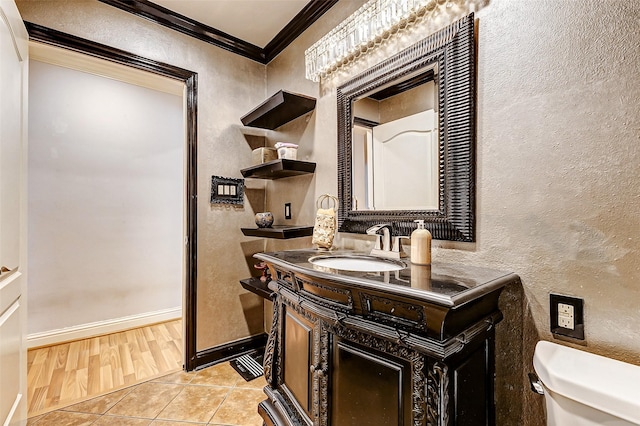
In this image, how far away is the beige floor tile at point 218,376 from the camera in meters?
2.03

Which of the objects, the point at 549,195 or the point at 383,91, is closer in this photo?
the point at 549,195

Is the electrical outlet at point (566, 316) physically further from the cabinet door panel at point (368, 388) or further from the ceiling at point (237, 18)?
the ceiling at point (237, 18)

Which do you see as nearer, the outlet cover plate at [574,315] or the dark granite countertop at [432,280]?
the dark granite countertop at [432,280]

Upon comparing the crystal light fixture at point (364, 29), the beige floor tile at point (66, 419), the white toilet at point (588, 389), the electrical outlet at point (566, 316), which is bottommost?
the beige floor tile at point (66, 419)

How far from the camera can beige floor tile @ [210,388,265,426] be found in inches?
64.8

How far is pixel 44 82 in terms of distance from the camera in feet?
8.41

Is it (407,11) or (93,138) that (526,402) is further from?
(93,138)

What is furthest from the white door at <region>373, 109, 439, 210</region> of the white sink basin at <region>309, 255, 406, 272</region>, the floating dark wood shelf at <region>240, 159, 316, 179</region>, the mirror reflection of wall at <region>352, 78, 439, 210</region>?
the floating dark wood shelf at <region>240, 159, 316, 179</region>

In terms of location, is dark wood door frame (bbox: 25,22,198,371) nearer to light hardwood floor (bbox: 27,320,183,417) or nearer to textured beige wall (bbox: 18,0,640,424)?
light hardwood floor (bbox: 27,320,183,417)

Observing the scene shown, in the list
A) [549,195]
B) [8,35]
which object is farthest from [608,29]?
[8,35]

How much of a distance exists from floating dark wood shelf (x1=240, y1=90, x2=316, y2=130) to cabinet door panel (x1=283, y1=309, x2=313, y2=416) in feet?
4.19

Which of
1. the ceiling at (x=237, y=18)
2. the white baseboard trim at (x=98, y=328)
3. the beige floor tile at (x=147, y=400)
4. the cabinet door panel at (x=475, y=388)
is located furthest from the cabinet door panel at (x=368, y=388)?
the white baseboard trim at (x=98, y=328)

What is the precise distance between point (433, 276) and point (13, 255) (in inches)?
72.2

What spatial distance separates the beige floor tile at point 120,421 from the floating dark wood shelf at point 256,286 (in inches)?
35.5
